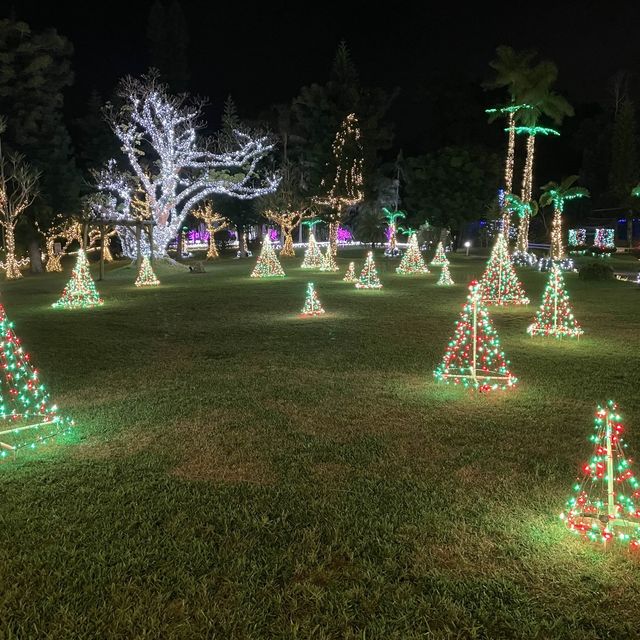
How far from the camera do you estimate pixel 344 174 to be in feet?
148

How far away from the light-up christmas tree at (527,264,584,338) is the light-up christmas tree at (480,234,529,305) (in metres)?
4.67

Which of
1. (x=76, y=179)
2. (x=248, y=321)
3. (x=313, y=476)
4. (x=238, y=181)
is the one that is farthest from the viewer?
(x=76, y=179)

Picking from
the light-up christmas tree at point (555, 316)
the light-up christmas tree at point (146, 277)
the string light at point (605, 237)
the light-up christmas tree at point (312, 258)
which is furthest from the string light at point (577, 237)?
the light-up christmas tree at point (555, 316)

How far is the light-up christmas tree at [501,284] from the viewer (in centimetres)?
1722

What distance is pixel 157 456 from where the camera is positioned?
5.71 m

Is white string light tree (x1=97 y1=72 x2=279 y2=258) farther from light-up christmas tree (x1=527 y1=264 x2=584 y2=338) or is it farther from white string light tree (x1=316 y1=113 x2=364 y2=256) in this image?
light-up christmas tree (x1=527 y1=264 x2=584 y2=338)

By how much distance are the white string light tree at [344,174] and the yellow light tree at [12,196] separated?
66.2 feet

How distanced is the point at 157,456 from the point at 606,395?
17.4 ft

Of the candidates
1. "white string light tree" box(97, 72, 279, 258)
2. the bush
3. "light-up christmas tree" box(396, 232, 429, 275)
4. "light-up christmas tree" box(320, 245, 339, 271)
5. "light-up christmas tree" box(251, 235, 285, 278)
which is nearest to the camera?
the bush

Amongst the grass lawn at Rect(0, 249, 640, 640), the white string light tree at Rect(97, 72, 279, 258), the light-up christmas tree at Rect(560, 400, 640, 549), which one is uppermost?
the white string light tree at Rect(97, 72, 279, 258)

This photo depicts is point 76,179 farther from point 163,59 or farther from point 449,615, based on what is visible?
point 449,615

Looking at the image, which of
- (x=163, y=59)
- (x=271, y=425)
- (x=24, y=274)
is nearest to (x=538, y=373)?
(x=271, y=425)

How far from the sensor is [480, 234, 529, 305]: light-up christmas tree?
56.5ft

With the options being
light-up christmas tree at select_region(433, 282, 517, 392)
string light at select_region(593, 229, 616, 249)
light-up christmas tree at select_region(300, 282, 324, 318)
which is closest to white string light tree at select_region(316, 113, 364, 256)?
string light at select_region(593, 229, 616, 249)
